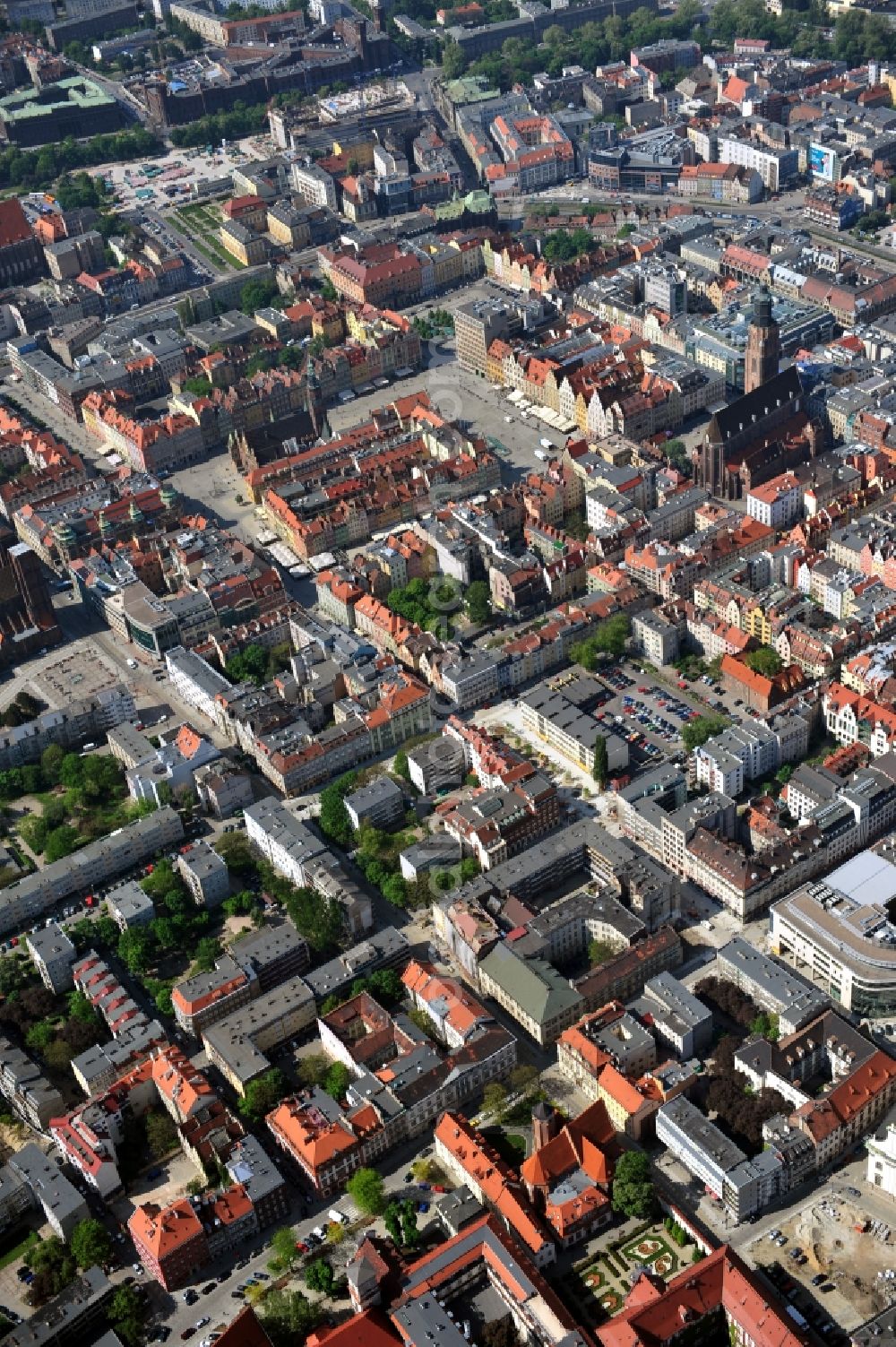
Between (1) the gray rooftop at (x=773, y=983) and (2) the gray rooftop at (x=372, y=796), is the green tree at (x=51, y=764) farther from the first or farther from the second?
(1) the gray rooftop at (x=773, y=983)

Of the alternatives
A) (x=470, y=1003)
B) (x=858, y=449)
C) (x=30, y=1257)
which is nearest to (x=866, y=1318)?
(x=470, y=1003)

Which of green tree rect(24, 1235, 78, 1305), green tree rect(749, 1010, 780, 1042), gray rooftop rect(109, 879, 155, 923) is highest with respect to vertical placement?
gray rooftop rect(109, 879, 155, 923)

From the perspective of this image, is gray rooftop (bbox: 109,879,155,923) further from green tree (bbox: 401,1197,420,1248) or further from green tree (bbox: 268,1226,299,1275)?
green tree (bbox: 401,1197,420,1248)

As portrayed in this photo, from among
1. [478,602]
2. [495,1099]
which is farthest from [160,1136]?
[478,602]

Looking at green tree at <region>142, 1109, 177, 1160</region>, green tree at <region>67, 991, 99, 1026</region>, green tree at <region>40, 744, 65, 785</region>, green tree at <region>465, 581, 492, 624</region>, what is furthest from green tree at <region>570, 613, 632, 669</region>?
green tree at <region>142, 1109, 177, 1160</region>

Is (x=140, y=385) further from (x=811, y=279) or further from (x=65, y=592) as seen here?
(x=811, y=279)

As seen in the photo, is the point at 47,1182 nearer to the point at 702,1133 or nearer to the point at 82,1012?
the point at 82,1012

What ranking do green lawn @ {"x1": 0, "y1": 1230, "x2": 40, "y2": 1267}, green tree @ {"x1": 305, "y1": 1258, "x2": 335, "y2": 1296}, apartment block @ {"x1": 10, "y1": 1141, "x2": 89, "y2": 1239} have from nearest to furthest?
green tree @ {"x1": 305, "y1": 1258, "x2": 335, "y2": 1296} → apartment block @ {"x1": 10, "y1": 1141, "x2": 89, "y2": 1239} → green lawn @ {"x1": 0, "y1": 1230, "x2": 40, "y2": 1267}
